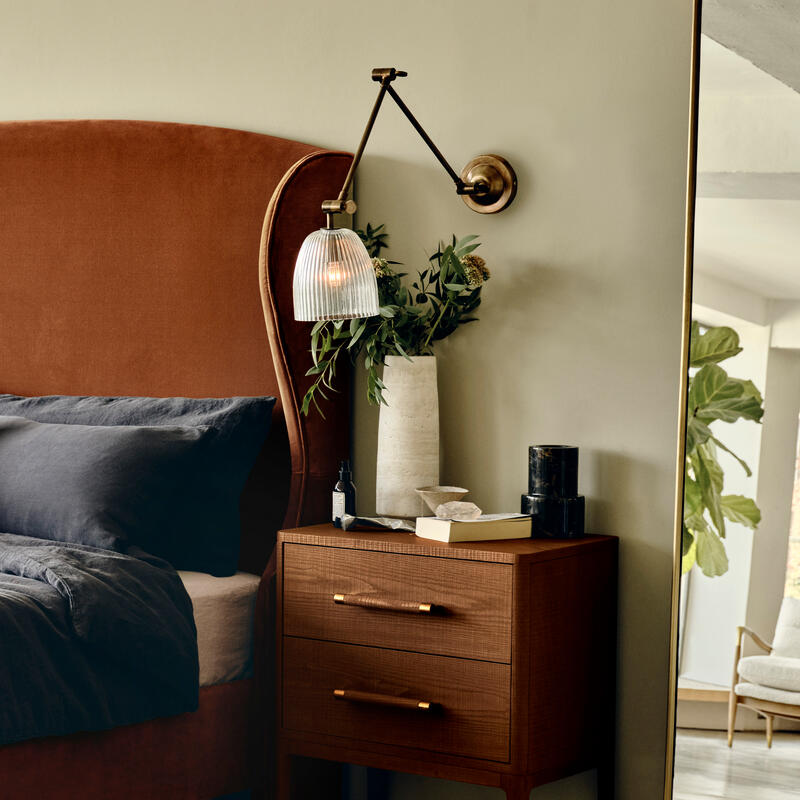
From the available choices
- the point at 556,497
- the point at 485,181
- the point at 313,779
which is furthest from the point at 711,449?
the point at 313,779

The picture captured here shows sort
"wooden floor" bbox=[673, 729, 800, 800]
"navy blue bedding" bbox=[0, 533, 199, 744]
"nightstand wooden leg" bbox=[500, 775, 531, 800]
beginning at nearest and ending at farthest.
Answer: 1. "navy blue bedding" bbox=[0, 533, 199, 744]
2. "nightstand wooden leg" bbox=[500, 775, 531, 800]
3. "wooden floor" bbox=[673, 729, 800, 800]

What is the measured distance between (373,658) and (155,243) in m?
1.25

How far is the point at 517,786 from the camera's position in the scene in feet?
6.44

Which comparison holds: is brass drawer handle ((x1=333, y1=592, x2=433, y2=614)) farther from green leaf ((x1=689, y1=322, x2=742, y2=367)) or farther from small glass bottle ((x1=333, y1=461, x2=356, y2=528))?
green leaf ((x1=689, y1=322, x2=742, y2=367))

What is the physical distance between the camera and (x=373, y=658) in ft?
6.88

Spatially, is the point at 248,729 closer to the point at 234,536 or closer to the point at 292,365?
the point at 234,536

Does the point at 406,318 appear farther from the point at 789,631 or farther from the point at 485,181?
the point at 789,631

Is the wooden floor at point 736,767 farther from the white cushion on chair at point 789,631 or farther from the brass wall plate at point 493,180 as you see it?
the brass wall plate at point 493,180

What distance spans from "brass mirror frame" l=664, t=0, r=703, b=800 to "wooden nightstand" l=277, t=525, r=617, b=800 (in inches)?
5.0

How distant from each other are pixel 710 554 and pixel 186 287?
4.68 feet

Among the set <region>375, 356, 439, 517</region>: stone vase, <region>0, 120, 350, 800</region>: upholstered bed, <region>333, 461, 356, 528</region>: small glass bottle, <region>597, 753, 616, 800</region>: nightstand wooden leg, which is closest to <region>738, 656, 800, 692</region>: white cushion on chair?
<region>597, 753, 616, 800</region>: nightstand wooden leg

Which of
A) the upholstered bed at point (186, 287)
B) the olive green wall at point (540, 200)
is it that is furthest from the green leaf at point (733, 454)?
the upholstered bed at point (186, 287)

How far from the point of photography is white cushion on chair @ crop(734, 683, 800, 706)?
2078 mm

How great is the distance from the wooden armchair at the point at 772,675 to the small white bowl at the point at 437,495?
2.11ft
